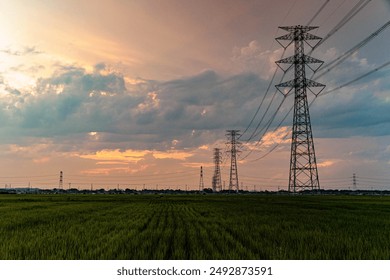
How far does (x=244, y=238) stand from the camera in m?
15.4

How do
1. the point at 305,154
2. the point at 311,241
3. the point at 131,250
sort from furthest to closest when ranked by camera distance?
the point at 305,154
the point at 311,241
the point at 131,250

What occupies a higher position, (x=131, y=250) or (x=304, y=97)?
(x=304, y=97)

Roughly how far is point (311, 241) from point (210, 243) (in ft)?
12.6

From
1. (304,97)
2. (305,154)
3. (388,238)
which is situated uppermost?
(304,97)

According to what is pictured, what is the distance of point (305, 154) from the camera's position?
62156mm
